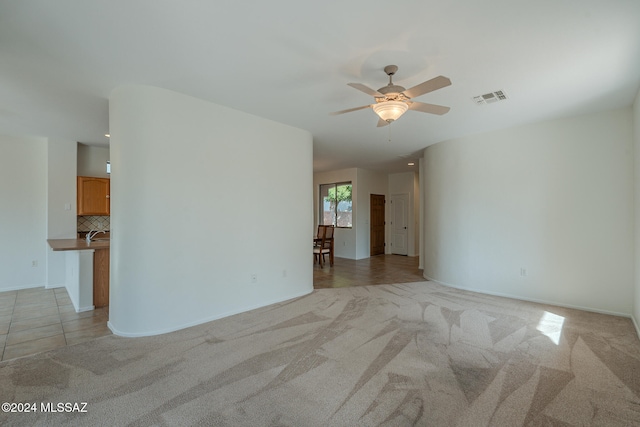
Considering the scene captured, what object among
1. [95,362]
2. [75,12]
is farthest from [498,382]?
[75,12]

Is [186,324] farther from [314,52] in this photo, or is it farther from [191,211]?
[314,52]

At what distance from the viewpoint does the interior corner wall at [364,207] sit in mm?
8773

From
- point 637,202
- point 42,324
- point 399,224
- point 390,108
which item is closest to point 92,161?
point 42,324

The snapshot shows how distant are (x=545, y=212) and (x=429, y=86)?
3.30m

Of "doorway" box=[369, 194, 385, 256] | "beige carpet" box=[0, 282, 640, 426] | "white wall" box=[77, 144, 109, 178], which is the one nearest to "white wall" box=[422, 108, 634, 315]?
"beige carpet" box=[0, 282, 640, 426]

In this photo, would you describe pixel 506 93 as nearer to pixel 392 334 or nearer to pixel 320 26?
pixel 320 26

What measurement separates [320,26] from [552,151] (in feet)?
13.3

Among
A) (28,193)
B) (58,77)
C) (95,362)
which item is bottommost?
(95,362)

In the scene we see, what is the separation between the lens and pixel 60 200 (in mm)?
5438

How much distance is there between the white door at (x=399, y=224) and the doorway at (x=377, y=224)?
0.41 metres

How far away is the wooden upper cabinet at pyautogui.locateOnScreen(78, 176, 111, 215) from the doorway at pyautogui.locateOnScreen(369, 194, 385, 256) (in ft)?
22.3

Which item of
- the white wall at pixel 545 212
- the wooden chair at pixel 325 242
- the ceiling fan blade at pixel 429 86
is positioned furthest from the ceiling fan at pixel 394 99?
the wooden chair at pixel 325 242

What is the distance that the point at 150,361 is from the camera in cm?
268

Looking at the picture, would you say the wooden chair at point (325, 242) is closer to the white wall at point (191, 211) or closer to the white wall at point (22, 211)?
the white wall at point (191, 211)
